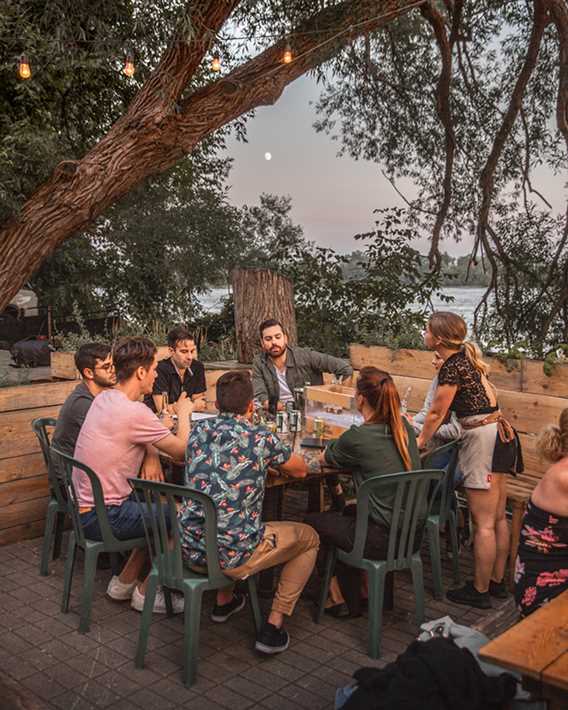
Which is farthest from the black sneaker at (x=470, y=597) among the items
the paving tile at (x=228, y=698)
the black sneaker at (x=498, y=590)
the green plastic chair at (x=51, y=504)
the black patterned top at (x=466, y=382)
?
the green plastic chair at (x=51, y=504)

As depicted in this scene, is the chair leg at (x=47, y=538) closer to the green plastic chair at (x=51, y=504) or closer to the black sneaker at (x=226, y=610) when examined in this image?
the green plastic chair at (x=51, y=504)

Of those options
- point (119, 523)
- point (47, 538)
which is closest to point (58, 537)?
point (47, 538)

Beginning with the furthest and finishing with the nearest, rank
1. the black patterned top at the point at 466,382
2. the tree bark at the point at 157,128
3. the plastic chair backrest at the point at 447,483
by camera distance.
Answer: the tree bark at the point at 157,128
the plastic chair backrest at the point at 447,483
the black patterned top at the point at 466,382

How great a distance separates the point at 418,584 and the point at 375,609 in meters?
0.33

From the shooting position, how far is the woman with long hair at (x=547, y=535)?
268 centimetres

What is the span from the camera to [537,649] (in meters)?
1.88

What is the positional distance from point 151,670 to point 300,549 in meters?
0.88

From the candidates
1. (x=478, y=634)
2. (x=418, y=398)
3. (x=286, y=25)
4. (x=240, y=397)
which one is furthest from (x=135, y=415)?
(x=286, y=25)

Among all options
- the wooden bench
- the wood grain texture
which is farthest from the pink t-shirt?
the wooden bench

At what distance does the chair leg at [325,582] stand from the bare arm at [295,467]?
0.55m

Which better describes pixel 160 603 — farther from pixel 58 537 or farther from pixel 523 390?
pixel 523 390

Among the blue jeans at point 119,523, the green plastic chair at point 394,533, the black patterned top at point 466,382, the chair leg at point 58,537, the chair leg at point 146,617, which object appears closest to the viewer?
the chair leg at point 146,617

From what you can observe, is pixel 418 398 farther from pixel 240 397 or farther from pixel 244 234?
pixel 244 234

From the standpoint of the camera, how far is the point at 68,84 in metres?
8.17
